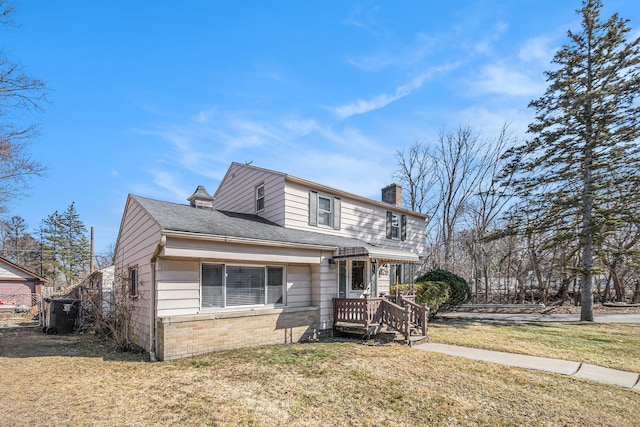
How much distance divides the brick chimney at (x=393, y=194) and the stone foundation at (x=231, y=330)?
A: 10052mm

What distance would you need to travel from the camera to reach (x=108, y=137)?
1413 centimetres

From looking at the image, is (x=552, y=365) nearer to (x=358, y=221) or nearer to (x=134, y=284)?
(x=358, y=221)

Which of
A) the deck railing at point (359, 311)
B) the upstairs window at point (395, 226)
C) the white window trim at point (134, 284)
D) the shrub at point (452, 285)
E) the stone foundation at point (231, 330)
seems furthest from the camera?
the upstairs window at point (395, 226)

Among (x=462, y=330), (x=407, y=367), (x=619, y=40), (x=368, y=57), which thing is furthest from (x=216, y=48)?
(x=619, y=40)

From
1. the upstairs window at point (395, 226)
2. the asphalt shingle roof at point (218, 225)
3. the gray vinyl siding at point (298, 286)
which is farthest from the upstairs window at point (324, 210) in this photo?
the upstairs window at point (395, 226)

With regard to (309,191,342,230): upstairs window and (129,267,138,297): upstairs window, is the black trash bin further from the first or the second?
(309,191,342,230): upstairs window

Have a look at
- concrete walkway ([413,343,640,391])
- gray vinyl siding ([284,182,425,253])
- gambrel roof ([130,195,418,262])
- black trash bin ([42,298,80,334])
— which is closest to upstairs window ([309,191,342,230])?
gray vinyl siding ([284,182,425,253])

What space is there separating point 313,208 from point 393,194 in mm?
7298

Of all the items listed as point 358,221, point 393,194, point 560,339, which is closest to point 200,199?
point 358,221

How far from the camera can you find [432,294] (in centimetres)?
1410

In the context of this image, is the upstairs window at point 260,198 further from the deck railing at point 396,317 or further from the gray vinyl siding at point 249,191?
the deck railing at point 396,317

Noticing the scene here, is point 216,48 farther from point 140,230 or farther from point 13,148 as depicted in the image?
point 13,148

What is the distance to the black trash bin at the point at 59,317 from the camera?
1208 cm

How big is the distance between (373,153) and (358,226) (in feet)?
30.4
